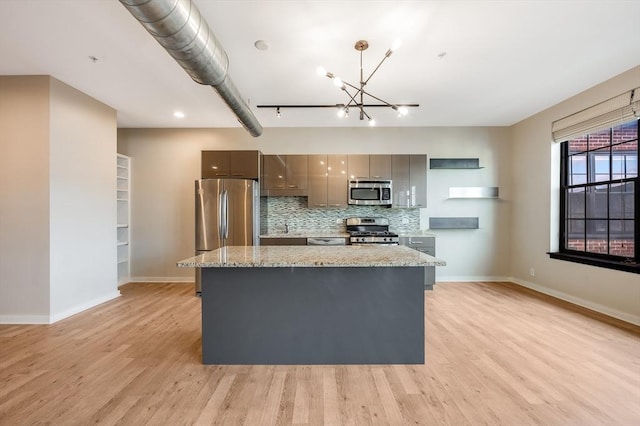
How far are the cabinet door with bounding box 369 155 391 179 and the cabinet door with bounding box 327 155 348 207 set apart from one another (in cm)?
45

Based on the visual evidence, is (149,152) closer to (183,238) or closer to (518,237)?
(183,238)

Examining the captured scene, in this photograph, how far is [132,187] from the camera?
5.01 metres

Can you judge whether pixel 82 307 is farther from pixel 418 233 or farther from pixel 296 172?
pixel 418 233

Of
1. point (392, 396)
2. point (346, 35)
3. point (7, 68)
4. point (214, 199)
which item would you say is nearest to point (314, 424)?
point (392, 396)

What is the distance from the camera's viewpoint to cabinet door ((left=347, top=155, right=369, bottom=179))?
4742 millimetres

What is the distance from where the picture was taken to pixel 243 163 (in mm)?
4559

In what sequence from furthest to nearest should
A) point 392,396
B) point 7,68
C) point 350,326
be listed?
point 7,68
point 350,326
point 392,396

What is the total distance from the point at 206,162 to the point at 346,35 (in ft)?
10.1

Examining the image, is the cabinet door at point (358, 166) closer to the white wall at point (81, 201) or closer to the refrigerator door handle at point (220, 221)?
the refrigerator door handle at point (220, 221)

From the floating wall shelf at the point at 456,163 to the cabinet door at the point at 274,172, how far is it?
2.67m

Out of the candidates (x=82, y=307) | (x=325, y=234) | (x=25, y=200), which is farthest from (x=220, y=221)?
(x=25, y=200)

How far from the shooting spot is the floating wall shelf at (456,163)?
489 cm

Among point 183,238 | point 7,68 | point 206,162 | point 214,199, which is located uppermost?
point 7,68

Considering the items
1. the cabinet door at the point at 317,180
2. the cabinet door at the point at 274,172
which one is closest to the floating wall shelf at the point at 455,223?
the cabinet door at the point at 317,180
